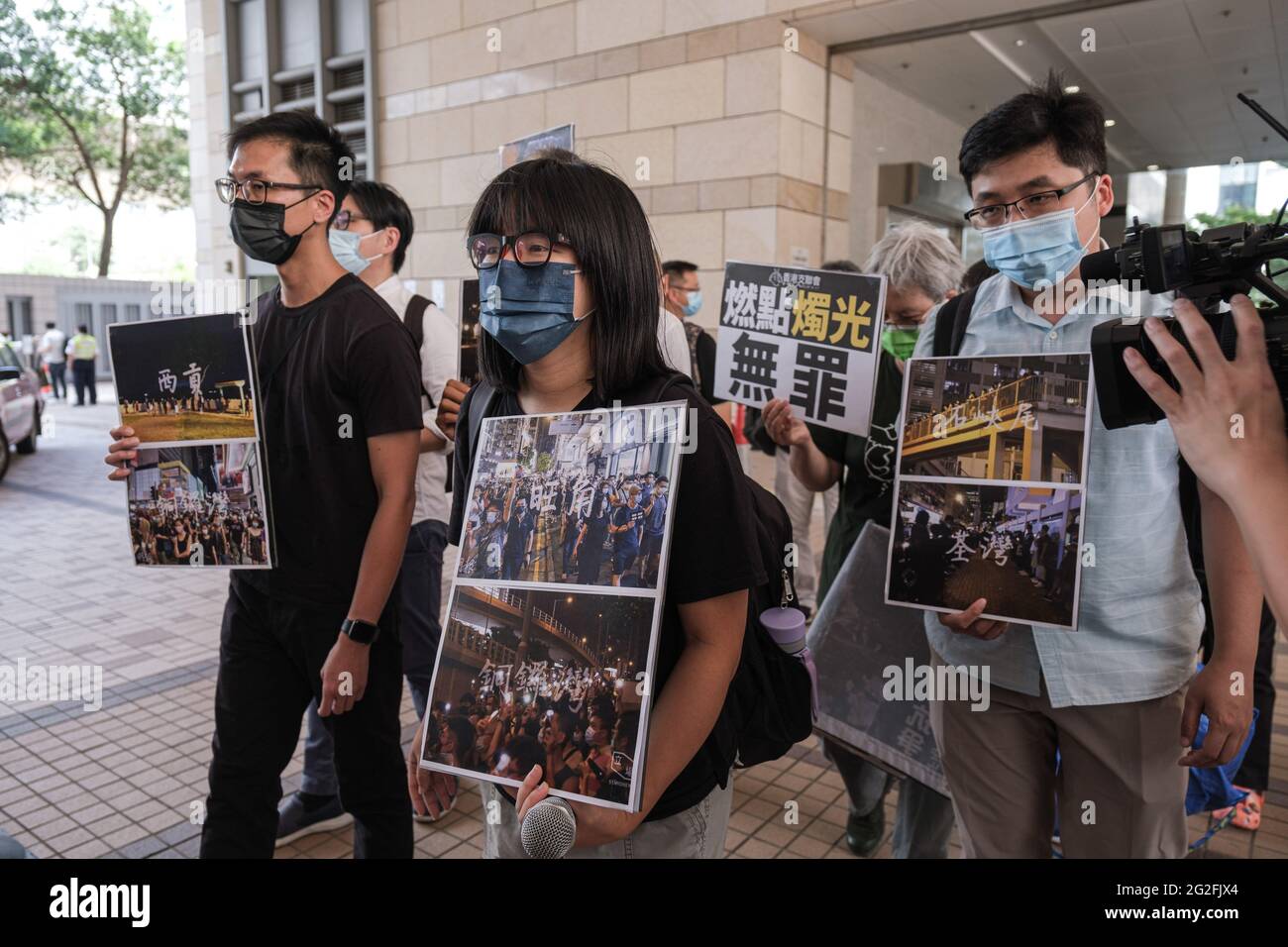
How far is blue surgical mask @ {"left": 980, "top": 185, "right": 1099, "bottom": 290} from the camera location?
6.04ft

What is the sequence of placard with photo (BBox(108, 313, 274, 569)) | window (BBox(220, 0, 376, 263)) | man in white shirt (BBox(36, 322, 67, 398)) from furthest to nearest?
man in white shirt (BBox(36, 322, 67, 398)), window (BBox(220, 0, 376, 263)), placard with photo (BBox(108, 313, 274, 569))

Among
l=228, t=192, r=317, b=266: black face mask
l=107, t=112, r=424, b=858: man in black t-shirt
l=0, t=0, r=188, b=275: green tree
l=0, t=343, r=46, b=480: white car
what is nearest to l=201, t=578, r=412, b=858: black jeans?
l=107, t=112, r=424, b=858: man in black t-shirt

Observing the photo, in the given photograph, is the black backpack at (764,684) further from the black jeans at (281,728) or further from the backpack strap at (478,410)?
the black jeans at (281,728)

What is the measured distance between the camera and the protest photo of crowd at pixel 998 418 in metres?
1.69

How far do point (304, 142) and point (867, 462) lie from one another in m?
1.73

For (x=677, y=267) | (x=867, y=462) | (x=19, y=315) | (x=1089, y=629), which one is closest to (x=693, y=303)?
(x=677, y=267)

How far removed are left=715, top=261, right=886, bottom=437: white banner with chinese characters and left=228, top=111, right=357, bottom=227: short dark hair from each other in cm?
111

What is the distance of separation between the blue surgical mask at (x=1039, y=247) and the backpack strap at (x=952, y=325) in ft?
0.47

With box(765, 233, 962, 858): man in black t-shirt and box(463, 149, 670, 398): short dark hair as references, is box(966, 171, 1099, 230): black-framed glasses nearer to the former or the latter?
box(765, 233, 962, 858): man in black t-shirt

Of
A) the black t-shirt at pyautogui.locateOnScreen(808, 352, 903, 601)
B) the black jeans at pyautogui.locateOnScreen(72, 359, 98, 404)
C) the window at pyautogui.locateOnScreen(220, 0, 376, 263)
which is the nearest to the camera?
the black t-shirt at pyautogui.locateOnScreen(808, 352, 903, 601)

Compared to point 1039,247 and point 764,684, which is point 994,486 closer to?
point 1039,247
